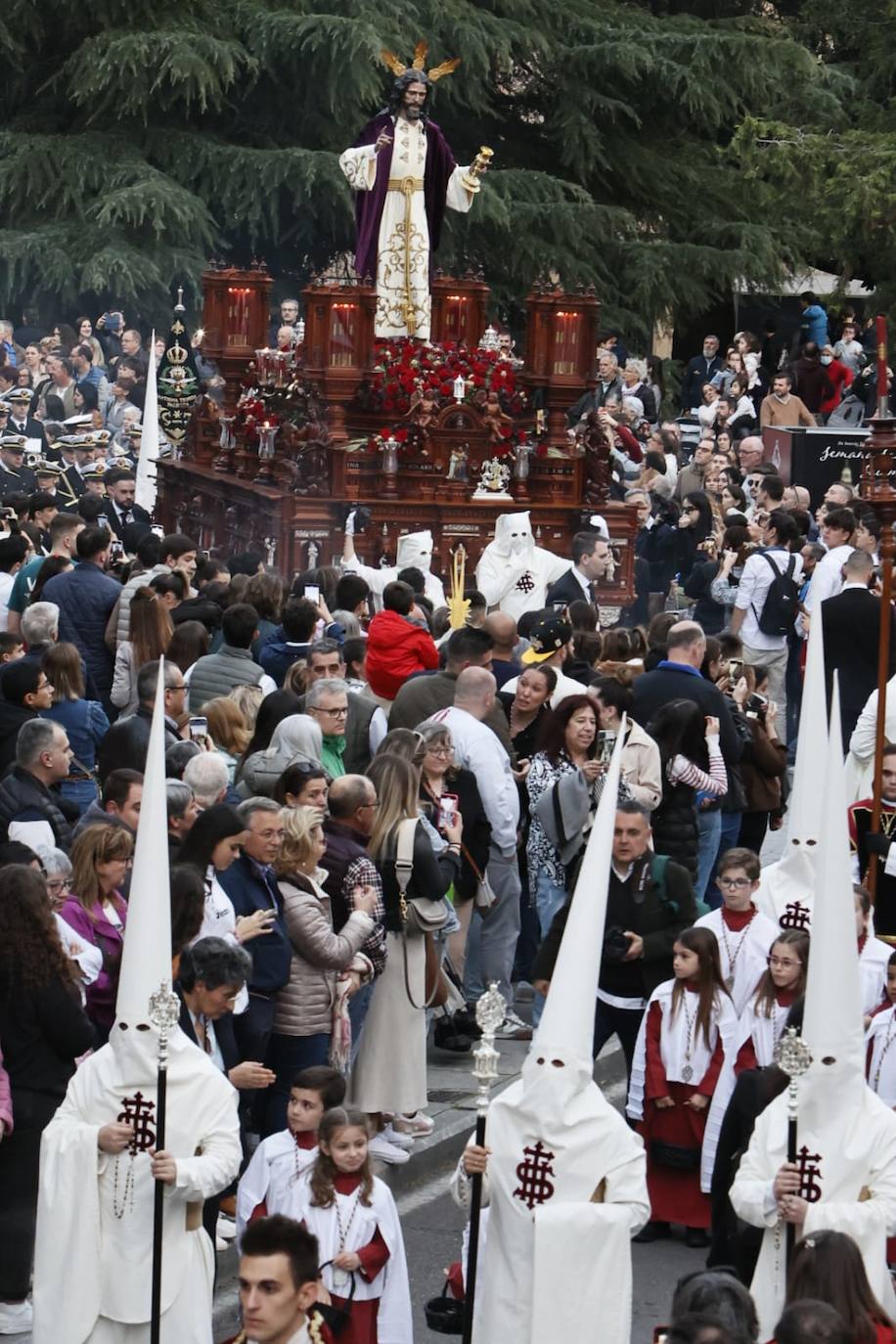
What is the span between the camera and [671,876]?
10.3 m

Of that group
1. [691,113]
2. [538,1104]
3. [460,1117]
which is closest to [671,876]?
Result: [460,1117]

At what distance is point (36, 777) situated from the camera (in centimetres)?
996

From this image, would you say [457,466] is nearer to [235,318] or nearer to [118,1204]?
[235,318]

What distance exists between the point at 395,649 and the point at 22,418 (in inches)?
345

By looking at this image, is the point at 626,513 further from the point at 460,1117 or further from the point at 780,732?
the point at 460,1117

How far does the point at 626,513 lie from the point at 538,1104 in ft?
46.1

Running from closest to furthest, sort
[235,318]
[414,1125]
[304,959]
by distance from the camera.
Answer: [304,959], [414,1125], [235,318]

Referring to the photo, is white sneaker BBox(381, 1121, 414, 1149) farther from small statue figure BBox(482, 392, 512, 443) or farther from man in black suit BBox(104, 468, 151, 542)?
small statue figure BBox(482, 392, 512, 443)

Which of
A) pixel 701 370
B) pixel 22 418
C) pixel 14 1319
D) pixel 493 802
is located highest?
pixel 701 370

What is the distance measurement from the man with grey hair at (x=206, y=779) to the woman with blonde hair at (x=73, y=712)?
1.30 metres

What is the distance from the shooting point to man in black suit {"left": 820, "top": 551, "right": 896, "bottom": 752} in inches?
578

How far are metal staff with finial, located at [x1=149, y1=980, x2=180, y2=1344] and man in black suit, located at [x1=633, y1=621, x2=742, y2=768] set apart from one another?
554 cm

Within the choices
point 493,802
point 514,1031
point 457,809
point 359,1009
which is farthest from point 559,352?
point 359,1009

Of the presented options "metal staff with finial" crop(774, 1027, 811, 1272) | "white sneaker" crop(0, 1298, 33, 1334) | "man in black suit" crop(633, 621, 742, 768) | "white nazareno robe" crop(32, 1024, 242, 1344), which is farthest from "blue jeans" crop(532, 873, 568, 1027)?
"white nazareno robe" crop(32, 1024, 242, 1344)
